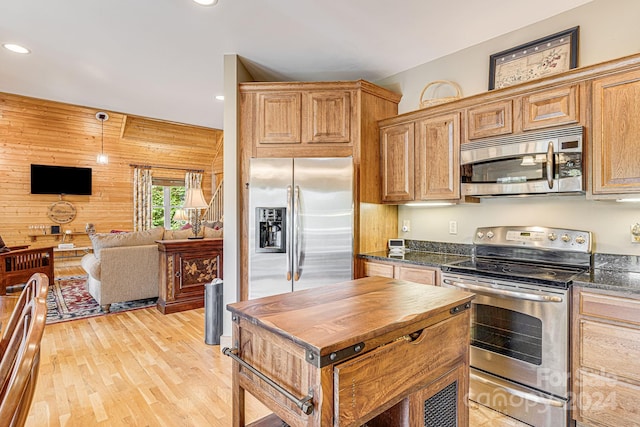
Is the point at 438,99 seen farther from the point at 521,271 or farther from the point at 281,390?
the point at 281,390

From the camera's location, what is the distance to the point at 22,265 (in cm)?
514

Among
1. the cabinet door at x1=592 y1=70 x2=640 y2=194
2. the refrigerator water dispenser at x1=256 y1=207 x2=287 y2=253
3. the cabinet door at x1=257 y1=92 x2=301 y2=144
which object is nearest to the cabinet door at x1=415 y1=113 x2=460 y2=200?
the cabinet door at x1=592 y1=70 x2=640 y2=194

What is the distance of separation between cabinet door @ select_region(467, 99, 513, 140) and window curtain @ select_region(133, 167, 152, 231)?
8.00 m

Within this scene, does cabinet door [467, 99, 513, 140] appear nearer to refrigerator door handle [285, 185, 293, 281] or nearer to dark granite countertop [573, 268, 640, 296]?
dark granite countertop [573, 268, 640, 296]

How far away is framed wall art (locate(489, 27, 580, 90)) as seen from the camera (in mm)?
2422

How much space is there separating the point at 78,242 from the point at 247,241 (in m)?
6.46

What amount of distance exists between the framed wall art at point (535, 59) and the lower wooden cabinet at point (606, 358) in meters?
1.63

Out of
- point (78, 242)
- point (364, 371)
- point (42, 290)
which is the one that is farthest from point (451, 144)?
point (78, 242)

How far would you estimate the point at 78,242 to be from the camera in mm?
7590

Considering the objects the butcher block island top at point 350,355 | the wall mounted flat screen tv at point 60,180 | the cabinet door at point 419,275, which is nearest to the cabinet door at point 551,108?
the cabinet door at point 419,275

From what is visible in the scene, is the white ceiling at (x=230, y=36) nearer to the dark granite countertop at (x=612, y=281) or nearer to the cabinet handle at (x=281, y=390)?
the dark granite countertop at (x=612, y=281)

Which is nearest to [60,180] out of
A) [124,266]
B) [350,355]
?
[124,266]

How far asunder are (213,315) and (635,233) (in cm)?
338

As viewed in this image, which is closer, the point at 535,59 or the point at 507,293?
the point at 507,293
